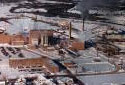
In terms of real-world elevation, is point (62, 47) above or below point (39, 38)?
below

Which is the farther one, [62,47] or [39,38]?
[39,38]

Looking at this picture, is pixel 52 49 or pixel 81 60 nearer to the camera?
pixel 81 60

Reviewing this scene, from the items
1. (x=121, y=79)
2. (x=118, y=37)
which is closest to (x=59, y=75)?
(x=121, y=79)

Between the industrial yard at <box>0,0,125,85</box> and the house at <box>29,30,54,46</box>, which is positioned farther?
the house at <box>29,30,54,46</box>

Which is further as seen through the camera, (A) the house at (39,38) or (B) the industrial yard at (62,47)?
(A) the house at (39,38)

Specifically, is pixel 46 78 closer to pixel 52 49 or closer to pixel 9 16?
pixel 52 49

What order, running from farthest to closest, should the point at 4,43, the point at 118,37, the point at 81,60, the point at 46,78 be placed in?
1. the point at 118,37
2. the point at 4,43
3. the point at 81,60
4. the point at 46,78

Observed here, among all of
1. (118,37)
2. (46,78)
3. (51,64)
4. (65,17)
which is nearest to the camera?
(46,78)
